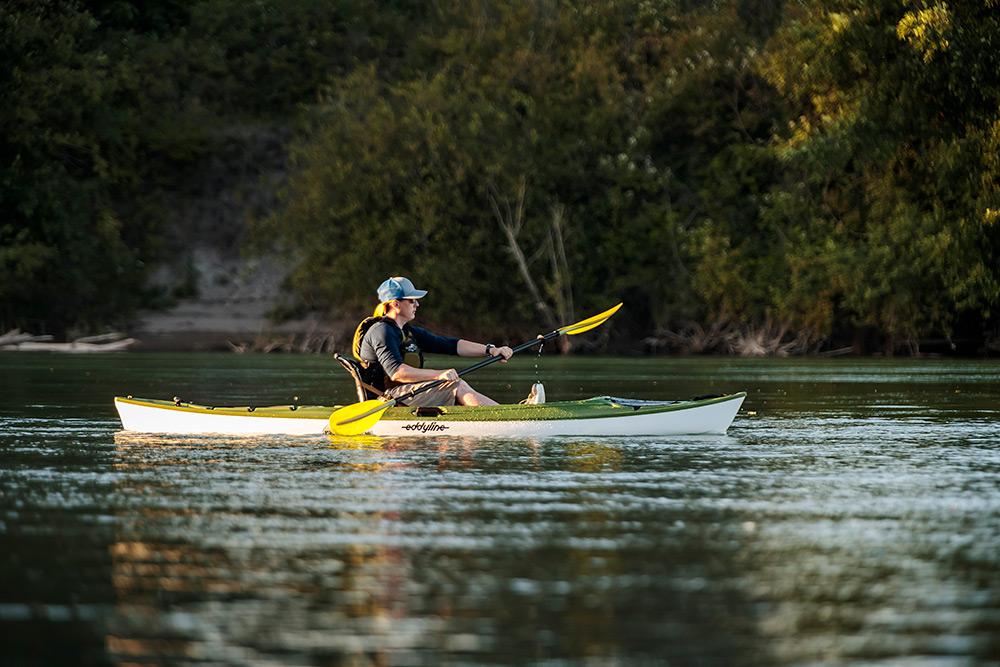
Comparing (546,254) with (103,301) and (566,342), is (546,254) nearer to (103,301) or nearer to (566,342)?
(566,342)

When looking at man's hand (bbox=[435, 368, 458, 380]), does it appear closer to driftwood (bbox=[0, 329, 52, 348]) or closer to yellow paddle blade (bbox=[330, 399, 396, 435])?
yellow paddle blade (bbox=[330, 399, 396, 435])

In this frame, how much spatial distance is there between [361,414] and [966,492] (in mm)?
5890

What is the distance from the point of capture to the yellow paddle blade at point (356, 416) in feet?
50.8

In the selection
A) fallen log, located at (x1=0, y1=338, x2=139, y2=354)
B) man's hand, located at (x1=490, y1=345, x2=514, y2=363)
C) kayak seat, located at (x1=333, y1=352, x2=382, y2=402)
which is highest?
fallen log, located at (x1=0, y1=338, x2=139, y2=354)

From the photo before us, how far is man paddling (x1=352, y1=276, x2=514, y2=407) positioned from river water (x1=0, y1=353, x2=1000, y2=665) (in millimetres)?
442

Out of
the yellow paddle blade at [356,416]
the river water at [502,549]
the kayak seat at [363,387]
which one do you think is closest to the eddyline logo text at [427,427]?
the river water at [502,549]

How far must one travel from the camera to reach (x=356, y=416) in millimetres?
15492

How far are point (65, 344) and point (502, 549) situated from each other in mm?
40605

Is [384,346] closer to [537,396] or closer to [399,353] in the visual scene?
[399,353]

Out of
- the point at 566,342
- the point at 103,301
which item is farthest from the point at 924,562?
the point at 103,301

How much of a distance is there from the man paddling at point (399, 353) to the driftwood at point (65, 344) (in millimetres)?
30999

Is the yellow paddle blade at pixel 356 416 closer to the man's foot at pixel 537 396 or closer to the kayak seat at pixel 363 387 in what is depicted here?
the kayak seat at pixel 363 387

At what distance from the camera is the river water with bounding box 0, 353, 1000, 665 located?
655 centimetres

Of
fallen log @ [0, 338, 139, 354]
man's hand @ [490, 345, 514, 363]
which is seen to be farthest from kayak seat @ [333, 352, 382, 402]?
fallen log @ [0, 338, 139, 354]
